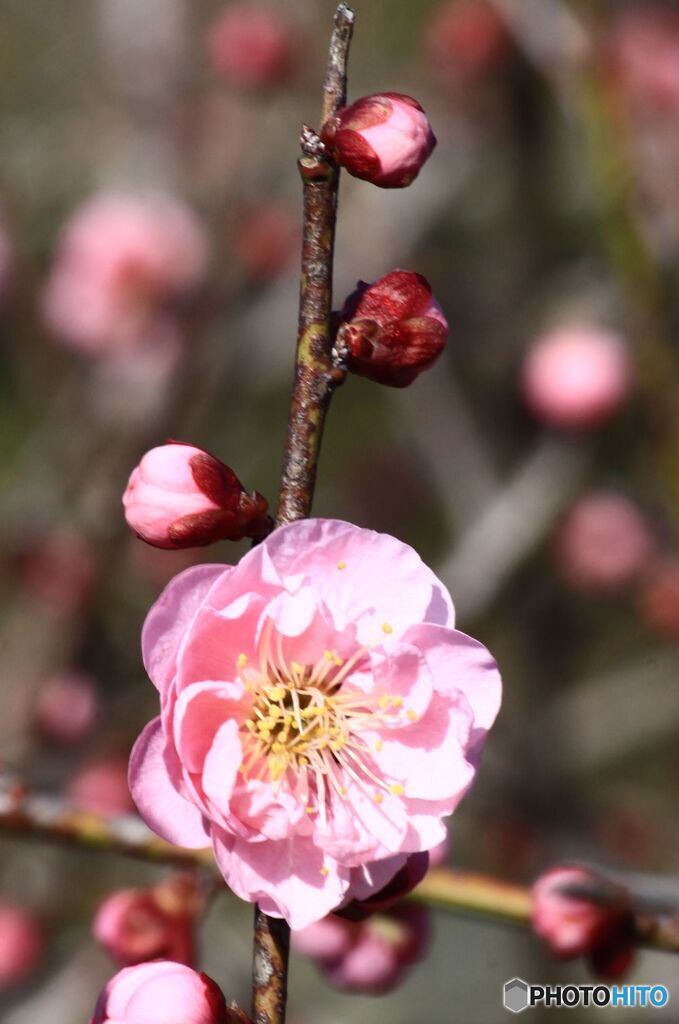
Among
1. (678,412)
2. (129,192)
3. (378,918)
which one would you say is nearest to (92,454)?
(129,192)

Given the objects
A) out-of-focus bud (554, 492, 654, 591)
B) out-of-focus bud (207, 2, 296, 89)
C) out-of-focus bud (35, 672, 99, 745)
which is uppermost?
out-of-focus bud (207, 2, 296, 89)

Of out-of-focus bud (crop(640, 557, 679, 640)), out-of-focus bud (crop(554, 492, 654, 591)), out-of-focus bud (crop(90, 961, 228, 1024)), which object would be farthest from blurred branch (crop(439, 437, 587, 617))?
out-of-focus bud (crop(90, 961, 228, 1024))

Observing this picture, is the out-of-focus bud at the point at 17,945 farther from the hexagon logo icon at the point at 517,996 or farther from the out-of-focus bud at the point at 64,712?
the hexagon logo icon at the point at 517,996

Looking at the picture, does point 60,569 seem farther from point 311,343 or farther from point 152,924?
point 311,343

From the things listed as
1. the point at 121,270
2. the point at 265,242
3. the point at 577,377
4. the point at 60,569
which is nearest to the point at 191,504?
the point at 60,569

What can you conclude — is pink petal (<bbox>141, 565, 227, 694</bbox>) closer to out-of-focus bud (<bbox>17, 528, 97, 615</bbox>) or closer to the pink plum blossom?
out-of-focus bud (<bbox>17, 528, 97, 615</bbox>)

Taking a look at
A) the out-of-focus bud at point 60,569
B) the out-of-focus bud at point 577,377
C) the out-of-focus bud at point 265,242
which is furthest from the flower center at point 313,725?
the out-of-focus bud at point 265,242

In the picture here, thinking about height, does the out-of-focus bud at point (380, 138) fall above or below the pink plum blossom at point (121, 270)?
above

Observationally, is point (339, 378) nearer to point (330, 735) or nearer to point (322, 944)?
point (330, 735)
